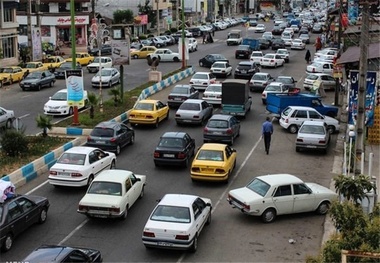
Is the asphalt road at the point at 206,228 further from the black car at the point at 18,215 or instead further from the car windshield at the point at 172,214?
the car windshield at the point at 172,214

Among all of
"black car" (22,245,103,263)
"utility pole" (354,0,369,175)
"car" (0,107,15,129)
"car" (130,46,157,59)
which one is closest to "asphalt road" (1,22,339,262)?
"black car" (22,245,103,263)

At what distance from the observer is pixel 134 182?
64.1ft

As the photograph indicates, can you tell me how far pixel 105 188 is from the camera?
18156 mm

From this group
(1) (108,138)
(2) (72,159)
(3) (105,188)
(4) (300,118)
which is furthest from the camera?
(4) (300,118)

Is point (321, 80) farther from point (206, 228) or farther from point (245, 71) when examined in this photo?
point (206, 228)

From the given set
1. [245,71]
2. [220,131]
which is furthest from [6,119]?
[245,71]

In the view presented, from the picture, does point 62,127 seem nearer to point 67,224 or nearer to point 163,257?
point 67,224

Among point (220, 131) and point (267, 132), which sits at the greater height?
point (267, 132)

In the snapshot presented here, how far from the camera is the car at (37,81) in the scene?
4200 centimetres

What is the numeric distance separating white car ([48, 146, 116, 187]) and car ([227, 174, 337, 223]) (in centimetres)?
512

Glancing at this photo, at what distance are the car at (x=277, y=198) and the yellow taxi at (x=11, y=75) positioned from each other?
29995 mm

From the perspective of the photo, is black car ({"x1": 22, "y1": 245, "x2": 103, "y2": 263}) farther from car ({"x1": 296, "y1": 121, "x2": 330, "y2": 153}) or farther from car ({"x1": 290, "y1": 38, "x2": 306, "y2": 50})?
car ({"x1": 290, "y1": 38, "x2": 306, "y2": 50})

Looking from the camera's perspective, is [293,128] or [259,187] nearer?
[259,187]

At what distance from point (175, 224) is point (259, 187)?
4.11 m
